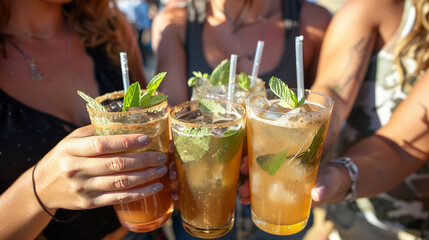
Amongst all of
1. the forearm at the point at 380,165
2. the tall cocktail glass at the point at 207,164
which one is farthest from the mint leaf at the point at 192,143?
the forearm at the point at 380,165

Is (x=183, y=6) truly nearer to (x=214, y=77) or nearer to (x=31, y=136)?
(x=214, y=77)

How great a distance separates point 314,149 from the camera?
105 centimetres

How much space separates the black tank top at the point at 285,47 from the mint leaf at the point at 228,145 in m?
0.93

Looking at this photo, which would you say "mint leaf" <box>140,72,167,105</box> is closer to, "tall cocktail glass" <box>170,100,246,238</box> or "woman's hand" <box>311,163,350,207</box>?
"tall cocktail glass" <box>170,100,246,238</box>

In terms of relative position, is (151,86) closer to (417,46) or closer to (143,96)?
(143,96)

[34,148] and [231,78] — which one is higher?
[231,78]

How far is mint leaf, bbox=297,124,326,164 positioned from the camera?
103 centimetres

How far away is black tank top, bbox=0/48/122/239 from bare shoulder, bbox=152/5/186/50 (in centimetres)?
89

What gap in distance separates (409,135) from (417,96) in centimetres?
20

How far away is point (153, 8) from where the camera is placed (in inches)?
284

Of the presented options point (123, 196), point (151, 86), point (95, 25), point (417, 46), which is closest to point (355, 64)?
point (417, 46)

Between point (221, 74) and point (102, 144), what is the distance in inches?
23.8

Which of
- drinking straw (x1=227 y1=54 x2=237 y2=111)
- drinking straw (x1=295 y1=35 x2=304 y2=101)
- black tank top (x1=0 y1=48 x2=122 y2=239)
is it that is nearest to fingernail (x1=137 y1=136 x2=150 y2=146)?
drinking straw (x1=227 y1=54 x2=237 y2=111)

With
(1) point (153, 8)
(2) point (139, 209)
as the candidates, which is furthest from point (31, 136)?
(1) point (153, 8)
